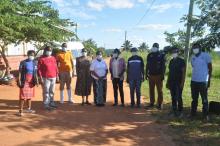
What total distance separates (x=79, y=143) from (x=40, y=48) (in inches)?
646

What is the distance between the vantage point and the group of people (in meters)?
11.7

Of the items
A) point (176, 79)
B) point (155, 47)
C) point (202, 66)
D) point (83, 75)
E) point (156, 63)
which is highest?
point (155, 47)

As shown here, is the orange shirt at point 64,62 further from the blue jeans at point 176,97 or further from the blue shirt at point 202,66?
the blue shirt at point 202,66

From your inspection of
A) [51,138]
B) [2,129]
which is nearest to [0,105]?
[2,129]

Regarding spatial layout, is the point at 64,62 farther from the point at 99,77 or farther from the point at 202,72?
the point at 202,72

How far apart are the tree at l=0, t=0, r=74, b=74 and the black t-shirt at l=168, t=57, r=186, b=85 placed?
24.6ft

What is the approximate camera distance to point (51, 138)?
9422 millimetres

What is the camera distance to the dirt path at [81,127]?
30.6ft

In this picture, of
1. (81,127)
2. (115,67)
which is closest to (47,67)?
(115,67)

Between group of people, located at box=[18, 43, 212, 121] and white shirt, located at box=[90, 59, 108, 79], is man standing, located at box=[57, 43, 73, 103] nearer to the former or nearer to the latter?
group of people, located at box=[18, 43, 212, 121]

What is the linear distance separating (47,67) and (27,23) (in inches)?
286

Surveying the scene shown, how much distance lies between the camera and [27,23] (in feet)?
62.9

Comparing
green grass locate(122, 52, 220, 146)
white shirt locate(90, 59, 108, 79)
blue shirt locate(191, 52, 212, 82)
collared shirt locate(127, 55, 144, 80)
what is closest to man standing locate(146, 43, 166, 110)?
collared shirt locate(127, 55, 144, 80)

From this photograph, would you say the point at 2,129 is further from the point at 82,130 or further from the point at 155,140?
the point at 155,140
